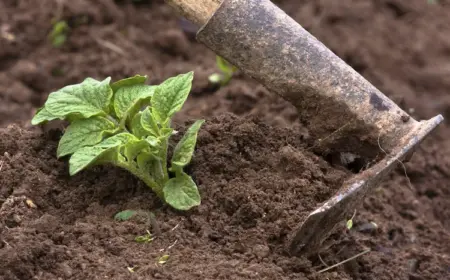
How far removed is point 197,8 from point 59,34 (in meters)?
1.81

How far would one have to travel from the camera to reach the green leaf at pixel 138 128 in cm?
223

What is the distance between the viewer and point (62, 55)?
3828 mm

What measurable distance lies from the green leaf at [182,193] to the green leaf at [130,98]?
25 centimetres

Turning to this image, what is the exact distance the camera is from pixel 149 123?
2.18 meters

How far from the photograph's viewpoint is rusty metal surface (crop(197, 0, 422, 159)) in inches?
88.8

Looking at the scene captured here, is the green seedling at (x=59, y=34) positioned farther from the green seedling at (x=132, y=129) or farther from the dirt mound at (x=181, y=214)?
the green seedling at (x=132, y=129)

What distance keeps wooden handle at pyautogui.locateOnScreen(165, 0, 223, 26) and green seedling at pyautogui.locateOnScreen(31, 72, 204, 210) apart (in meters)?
0.20

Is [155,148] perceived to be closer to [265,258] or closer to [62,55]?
[265,258]

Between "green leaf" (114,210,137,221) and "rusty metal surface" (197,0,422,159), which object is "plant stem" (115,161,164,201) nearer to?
"green leaf" (114,210,137,221)

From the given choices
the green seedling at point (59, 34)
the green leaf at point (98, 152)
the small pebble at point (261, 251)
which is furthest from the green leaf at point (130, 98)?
the green seedling at point (59, 34)

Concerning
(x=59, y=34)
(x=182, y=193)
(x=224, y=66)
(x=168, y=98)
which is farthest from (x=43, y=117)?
(x=59, y=34)

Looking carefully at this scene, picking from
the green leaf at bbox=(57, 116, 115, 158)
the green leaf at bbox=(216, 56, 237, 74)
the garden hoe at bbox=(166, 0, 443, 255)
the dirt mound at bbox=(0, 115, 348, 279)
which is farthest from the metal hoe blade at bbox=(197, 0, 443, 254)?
the green leaf at bbox=(216, 56, 237, 74)

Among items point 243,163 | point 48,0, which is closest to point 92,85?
point 243,163

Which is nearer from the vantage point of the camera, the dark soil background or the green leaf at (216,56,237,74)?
the dark soil background
